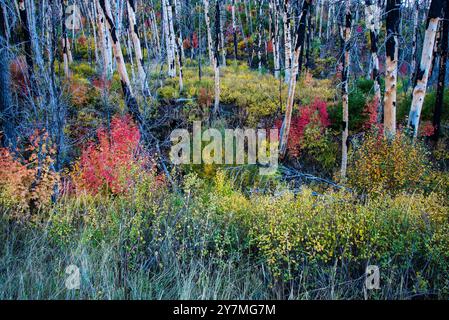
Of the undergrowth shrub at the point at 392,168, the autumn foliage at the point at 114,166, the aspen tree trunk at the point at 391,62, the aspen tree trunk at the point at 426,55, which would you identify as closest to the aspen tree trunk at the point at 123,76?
the autumn foliage at the point at 114,166

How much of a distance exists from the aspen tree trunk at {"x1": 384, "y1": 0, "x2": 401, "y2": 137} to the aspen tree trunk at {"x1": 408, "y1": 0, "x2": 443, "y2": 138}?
1.61 ft

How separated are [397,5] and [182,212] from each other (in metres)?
6.26

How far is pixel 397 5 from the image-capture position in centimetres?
710

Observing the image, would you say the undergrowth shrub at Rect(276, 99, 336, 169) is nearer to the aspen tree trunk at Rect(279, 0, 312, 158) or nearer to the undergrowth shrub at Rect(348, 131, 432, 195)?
the aspen tree trunk at Rect(279, 0, 312, 158)

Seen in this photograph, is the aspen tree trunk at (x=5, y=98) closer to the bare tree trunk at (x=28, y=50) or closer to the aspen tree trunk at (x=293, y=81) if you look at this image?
the bare tree trunk at (x=28, y=50)

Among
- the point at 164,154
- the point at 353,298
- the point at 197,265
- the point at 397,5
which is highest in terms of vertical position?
the point at 397,5

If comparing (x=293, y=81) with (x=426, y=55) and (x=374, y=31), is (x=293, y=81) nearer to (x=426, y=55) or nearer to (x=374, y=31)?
(x=374, y=31)

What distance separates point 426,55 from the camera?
780 centimetres

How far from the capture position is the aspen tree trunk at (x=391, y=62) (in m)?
7.48

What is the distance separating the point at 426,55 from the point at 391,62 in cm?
93

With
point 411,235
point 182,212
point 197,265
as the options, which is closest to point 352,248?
point 411,235

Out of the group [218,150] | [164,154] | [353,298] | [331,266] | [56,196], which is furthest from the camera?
[164,154]

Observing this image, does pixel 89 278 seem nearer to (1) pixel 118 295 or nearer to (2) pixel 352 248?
(1) pixel 118 295

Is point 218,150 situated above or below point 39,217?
below
